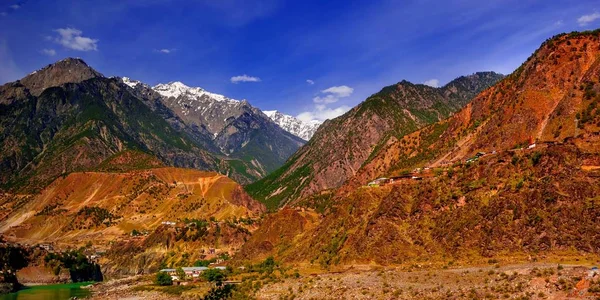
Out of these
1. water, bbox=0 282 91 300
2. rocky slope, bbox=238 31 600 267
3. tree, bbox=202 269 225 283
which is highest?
rocky slope, bbox=238 31 600 267

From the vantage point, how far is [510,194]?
70.8 metres

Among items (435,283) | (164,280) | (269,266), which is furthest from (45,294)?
(435,283)

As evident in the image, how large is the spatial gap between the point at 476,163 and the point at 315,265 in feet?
112

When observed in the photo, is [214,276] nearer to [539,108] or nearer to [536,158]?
[536,158]

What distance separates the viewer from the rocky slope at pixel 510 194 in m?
65.4

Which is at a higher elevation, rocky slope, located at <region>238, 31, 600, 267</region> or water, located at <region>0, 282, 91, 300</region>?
rocky slope, located at <region>238, 31, 600, 267</region>

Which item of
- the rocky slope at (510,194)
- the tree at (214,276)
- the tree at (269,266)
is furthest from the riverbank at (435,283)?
the tree at (214,276)

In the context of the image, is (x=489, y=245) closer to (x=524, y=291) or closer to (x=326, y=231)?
(x=524, y=291)

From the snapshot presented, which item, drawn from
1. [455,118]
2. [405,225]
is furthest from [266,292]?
[455,118]

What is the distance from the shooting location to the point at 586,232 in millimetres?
60969

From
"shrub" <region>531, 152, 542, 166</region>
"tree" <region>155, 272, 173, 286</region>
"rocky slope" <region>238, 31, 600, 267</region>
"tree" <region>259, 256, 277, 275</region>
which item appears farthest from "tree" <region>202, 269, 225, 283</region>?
"shrub" <region>531, 152, 542, 166</region>

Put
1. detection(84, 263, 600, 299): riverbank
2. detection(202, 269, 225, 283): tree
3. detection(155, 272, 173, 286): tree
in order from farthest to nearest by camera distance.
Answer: detection(155, 272, 173, 286): tree < detection(202, 269, 225, 283): tree < detection(84, 263, 600, 299): riverbank

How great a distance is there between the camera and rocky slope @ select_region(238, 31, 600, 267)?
65.4 metres

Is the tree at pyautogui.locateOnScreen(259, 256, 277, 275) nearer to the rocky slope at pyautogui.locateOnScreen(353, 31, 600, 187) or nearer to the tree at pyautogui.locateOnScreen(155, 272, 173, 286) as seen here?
the tree at pyautogui.locateOnScreen(155, 272, 173, 286)
